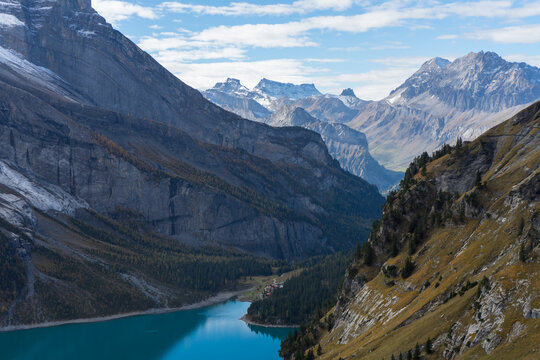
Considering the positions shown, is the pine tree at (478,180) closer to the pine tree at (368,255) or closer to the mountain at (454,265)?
the mountain at (454,265)

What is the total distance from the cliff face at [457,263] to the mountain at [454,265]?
18cm

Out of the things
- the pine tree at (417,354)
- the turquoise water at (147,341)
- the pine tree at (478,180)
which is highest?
the pine tree at (478,180)

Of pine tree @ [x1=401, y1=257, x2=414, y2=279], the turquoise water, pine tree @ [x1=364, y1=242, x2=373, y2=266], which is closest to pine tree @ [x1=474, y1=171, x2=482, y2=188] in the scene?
pine tree @ [x1=401, y1=257, x2=414, y2=279]

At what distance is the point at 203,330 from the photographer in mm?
181500

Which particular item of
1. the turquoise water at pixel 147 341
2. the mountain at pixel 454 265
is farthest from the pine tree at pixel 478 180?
the turquoise water at pixel 147 341

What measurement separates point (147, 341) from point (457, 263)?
104540mm

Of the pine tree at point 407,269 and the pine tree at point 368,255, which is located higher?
the pine tree at point 407,269

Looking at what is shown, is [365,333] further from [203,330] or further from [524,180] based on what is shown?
[203,330]

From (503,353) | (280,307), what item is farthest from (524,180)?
(280,307)

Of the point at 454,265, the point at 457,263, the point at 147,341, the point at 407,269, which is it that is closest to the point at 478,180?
the point at 407,269

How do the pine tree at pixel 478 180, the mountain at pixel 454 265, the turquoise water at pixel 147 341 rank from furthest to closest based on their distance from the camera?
the turquoise water at pixel 147 341 < the pine tree at pixel 478 180 < the mountain at pixel 454 265

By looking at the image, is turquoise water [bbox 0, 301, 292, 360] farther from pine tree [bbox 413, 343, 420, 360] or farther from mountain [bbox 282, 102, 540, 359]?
pine tree [bbox 413, 343, 420, 360]

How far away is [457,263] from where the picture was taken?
9262cm

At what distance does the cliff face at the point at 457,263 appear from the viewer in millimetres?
71750
